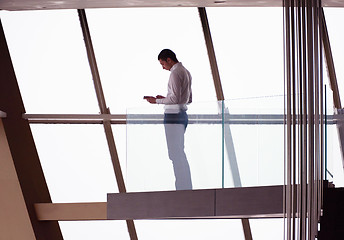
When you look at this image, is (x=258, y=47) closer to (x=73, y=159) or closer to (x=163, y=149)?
(x=163, y=149)

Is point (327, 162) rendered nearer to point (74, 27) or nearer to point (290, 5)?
point (290, 5)

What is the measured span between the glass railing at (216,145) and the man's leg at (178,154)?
1.7 inches

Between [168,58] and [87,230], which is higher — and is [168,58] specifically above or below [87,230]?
above

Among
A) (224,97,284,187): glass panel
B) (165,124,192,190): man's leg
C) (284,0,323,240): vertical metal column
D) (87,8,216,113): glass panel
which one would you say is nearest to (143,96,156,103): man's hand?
(165,124,192,190): man's leg

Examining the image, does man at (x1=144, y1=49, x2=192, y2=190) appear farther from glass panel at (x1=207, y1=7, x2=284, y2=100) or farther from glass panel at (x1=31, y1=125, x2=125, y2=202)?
glass panel at (x1=31, y1=125, x2=125, y2=202)

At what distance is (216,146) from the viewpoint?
7.57 metres

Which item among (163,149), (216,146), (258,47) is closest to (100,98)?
(258,47)

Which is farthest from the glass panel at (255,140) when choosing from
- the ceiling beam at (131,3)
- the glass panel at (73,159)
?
the glass panel at (73,159)

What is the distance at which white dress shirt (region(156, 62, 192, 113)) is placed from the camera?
7566mm

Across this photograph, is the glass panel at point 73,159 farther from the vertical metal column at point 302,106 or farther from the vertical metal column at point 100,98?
the vertical metal column at point 302,106

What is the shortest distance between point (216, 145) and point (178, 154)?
16.6 inches

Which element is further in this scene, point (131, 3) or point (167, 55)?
point (131, 3)

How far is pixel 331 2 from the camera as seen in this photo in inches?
359

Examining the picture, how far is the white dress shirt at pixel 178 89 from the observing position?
24.8ft
